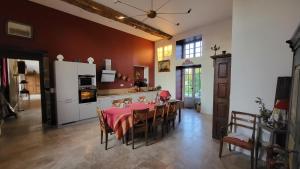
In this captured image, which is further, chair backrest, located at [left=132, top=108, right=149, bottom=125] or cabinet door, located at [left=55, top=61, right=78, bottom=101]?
cabinet door, located at [left=55, top=61, right=78, bottom=101]

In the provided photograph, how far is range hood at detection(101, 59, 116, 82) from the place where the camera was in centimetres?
599

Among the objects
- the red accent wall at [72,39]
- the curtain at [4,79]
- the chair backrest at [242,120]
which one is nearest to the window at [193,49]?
the red accent wall at [72,39]

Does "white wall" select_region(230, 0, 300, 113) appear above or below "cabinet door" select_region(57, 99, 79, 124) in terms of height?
above

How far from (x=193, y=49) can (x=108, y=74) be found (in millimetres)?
4149

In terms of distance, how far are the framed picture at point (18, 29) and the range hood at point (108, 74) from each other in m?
2.54

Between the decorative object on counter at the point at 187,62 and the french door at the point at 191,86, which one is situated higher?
the decorative object on counter at the point at 187,62

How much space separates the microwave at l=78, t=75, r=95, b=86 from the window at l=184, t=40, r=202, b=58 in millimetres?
4600

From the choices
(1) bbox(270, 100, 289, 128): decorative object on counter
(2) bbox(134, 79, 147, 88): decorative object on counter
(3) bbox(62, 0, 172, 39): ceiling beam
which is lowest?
(1) bbox(270, 100, 289, 128): decorative object on counter

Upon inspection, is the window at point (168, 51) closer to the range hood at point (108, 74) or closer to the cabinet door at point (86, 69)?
the range hood at point (108, 74)

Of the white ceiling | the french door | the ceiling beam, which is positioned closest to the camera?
the ceiling beam

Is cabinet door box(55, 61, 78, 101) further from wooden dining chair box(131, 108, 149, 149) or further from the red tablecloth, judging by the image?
wooden dining chair box(131, 108, 149, 149)

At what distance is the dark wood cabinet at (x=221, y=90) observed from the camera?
10.9ft

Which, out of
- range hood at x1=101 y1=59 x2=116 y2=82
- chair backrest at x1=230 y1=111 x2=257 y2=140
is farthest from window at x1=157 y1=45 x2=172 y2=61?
chair backrest at x1=230 y1=111 x2=257 y2=140

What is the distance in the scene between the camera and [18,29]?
4.08 m
